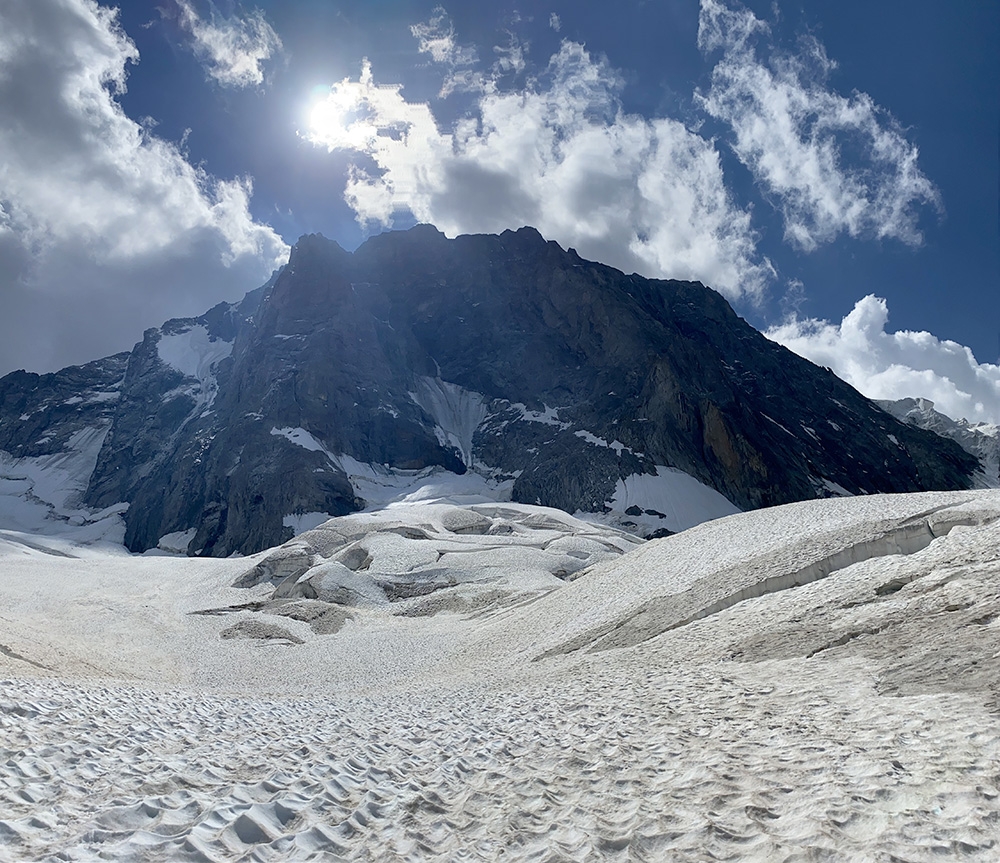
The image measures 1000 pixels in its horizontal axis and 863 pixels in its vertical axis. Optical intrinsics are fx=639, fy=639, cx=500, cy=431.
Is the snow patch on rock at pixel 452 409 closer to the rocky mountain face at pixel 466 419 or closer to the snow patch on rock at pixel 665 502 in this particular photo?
the rocky mountain face at pixel 466 419

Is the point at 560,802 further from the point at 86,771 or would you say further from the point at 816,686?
the point at 816,686

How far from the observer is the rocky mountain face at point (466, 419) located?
134 metres

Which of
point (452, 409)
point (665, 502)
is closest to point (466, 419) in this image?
point (452, 409)

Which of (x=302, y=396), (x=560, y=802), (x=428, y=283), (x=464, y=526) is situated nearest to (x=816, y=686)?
(x=560, y=802)

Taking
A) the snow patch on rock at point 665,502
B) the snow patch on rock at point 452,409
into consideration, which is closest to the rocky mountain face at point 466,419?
the snow patch on rock at point 665,502

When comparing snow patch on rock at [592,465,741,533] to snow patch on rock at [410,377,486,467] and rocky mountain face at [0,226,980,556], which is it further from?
snow patch on rock at [410,377,486,467]

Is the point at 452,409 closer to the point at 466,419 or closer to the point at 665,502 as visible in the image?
the point at 466,419

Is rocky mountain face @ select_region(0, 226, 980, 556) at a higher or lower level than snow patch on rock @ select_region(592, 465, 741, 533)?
higher

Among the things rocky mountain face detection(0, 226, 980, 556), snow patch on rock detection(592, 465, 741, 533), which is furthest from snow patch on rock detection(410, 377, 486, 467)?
snow patch on rock detection(592, 465, 741, 533)

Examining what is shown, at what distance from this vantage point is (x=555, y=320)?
18600 cm

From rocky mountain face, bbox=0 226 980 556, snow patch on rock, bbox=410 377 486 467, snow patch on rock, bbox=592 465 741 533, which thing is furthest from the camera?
snow patch on rock, bbox=410 377 486 467

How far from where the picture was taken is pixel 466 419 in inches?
6914

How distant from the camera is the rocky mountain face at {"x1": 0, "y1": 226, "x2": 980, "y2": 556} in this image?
134 meters

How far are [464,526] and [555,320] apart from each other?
4915 inches
